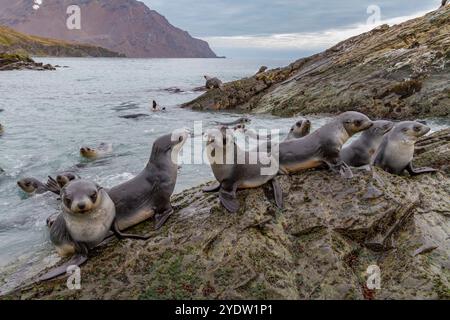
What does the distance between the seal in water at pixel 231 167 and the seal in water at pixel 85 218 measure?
117 cm

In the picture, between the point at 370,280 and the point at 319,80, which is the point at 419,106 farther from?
the point at 370,280

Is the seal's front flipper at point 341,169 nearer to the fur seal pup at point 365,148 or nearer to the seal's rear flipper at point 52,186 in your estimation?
the fur seal pup at point 365,148

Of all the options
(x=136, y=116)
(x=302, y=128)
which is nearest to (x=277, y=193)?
(x=302, y=128)

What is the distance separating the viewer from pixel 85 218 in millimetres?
4773

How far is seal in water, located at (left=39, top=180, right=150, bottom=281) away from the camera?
4.56 meters

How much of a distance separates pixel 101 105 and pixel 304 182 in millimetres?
25563

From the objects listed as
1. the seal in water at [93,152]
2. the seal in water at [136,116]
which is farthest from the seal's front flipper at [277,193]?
the seal in water at [136,116]

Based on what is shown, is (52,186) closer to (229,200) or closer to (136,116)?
(229,200)

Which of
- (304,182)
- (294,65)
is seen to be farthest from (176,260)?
(294,65)

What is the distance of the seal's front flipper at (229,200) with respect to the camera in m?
5.21

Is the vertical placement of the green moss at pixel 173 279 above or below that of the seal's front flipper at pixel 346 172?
below

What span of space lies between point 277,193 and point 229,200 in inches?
23.7
